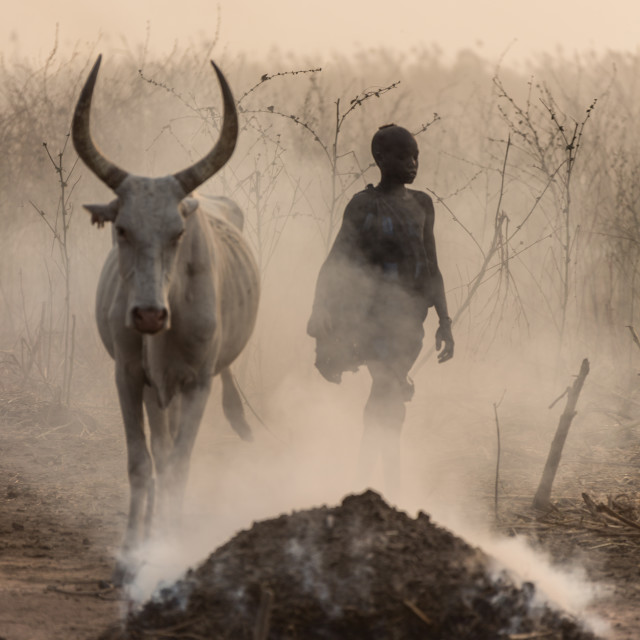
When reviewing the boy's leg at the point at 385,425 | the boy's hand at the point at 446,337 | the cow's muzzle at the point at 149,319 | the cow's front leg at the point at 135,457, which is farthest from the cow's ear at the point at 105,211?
the boy's hand at the point at 446,337

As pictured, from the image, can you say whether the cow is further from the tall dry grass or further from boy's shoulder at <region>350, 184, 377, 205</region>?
the tall dry grass

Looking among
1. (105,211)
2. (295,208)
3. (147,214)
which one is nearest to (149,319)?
(147,214)

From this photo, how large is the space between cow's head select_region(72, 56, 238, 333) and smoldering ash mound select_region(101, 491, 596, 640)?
0.97 m

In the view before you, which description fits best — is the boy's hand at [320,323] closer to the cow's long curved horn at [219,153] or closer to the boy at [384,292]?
the boy at [384,292]

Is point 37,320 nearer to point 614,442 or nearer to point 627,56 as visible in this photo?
point 614,442

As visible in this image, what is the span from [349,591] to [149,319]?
4.15 ft

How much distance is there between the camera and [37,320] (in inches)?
356

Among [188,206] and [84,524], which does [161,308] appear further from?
[84,524]

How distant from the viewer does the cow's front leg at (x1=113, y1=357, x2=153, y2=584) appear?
4.34m

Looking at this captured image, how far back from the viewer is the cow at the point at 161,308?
3.90 m

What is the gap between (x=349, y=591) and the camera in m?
3.17

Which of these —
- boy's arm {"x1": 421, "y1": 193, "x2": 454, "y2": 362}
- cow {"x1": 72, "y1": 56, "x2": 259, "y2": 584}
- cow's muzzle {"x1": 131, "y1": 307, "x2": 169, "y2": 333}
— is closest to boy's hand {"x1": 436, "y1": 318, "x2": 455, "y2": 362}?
boy's arm {"x1": 421, "y1": 193, "x2": 454, "y2": 362}

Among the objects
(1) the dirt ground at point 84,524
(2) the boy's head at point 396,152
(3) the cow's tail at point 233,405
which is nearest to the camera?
(1) the dirt ground at point 84,524

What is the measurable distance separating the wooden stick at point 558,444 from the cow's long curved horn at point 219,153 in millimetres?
2110
